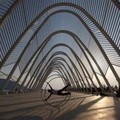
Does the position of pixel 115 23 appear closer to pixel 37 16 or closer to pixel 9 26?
pixel 37 16

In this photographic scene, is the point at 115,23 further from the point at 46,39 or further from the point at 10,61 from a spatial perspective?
the point at 46,39

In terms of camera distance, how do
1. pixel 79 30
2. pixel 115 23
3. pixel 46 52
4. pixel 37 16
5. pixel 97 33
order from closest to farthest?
pixel 115 23 → pixel 37 16 → pixel 97 33 → pixel 79 30 → pixel 46 52

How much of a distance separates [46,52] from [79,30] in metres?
26.7

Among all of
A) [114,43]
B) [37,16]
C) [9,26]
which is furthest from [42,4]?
[114,43]

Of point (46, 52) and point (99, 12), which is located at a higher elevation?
point (46, 52)

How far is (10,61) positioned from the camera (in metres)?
50.6

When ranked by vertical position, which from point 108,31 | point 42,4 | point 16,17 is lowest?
point 108,31

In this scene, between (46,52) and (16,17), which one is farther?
(46,52)

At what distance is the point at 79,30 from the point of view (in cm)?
6134

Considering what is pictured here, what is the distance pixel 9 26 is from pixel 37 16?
164 inches

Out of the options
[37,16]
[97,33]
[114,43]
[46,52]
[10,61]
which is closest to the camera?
[114,43]

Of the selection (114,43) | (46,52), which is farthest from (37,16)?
(46,52)

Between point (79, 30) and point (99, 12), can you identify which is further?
point (79, 30)

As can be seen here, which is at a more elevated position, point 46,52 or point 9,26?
point 46,52
